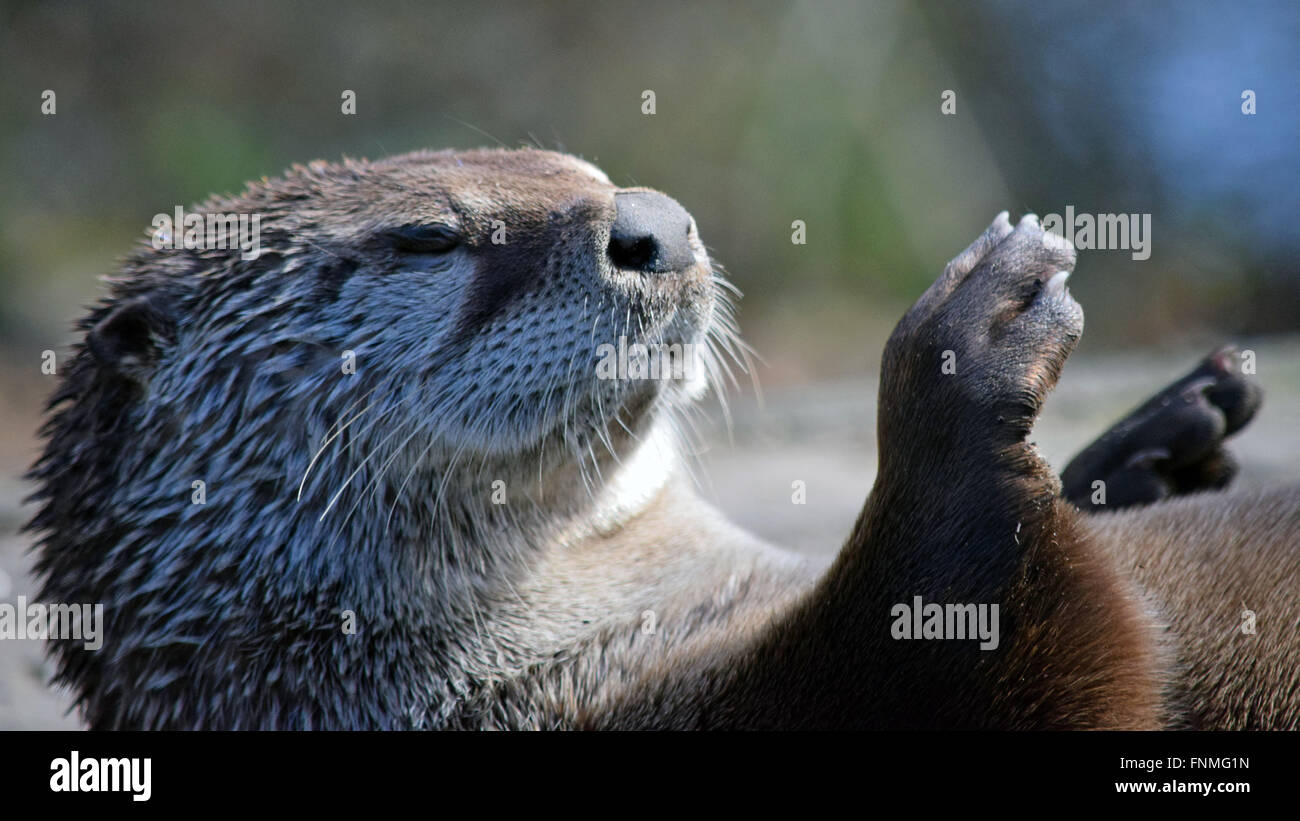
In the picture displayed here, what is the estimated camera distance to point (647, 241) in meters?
2.27

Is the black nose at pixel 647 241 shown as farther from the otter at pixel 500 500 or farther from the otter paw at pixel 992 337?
the otter paw at pixel 992 337

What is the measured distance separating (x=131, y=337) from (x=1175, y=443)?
2.66m

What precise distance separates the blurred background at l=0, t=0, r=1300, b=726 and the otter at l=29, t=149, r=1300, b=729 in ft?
19.9

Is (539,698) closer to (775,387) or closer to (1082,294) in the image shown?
(775,387)

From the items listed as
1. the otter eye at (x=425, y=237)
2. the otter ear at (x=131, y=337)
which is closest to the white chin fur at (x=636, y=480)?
the otter eye at (x=425, y=237)

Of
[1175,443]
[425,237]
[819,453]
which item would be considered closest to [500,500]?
[425,237]

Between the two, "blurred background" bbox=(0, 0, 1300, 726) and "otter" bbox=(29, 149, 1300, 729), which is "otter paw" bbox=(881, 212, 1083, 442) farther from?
"blurred background" bbox=(0, 0, 1300, 726)

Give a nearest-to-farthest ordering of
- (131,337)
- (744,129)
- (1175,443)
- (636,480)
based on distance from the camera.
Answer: (131,337), (636,480), (1175,443), (744,129)

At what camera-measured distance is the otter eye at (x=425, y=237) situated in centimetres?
240

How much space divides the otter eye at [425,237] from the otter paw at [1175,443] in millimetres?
1801

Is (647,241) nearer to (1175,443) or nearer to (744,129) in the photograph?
(1175,443)
